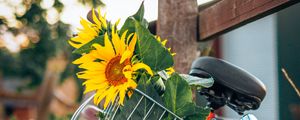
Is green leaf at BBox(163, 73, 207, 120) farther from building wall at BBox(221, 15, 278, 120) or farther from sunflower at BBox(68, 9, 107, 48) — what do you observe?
building wall at BBox(221, 15, 278, 120)

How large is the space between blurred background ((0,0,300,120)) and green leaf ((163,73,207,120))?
0.25 metres

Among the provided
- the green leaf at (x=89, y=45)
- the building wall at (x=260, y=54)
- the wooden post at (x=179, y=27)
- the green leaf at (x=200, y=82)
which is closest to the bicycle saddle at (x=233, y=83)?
the green leaf at (x=200, y=82)

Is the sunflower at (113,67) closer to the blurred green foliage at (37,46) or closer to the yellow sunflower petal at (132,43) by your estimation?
the yellow sunflower petal at (132,43)

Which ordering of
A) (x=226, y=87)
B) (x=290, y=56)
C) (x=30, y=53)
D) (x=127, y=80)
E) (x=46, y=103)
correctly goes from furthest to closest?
(x=30, y=53)
(x=46, y=103)
(x=290, y=56)
(x=226, y=87)
(x=127, y=80)

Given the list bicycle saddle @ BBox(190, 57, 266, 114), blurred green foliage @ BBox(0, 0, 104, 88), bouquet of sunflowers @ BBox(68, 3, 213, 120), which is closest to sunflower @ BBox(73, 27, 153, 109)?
bouquet of sunflowers @ BBox(68, 3, 213, 120)

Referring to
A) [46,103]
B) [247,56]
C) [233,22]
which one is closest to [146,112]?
[233,22]

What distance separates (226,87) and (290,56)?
6.73 ft

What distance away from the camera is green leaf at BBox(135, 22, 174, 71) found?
84 cm

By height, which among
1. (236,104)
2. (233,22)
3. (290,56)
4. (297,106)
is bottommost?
(297,106)

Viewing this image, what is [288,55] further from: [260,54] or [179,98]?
[179,98]

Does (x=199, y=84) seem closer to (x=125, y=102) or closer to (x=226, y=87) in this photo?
(x=125, y=102)

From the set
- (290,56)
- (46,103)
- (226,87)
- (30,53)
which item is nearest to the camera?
(226,87)

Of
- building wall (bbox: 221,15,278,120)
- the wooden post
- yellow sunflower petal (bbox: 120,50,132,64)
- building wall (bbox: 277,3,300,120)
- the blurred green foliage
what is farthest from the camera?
the blurred green foliage

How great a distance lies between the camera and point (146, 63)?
0.84 m
